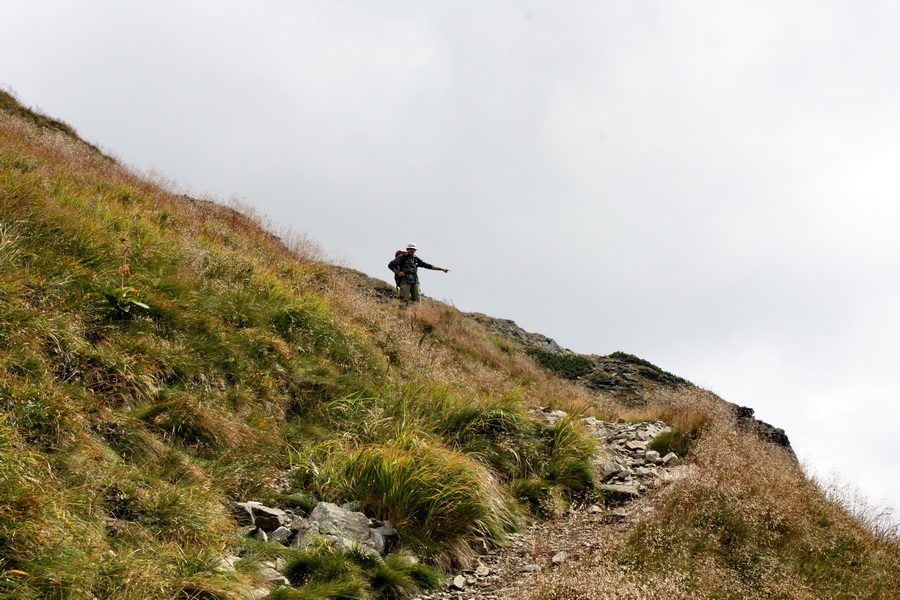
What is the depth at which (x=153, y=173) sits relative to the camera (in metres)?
14.0

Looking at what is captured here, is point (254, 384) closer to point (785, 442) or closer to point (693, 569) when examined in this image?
point (693, 569)

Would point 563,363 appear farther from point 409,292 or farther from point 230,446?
point 230,446

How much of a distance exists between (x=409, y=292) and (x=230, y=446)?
1187 cm

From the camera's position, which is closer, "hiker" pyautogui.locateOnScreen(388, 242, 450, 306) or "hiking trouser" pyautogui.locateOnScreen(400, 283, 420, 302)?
"hiker" pyautogui.locateOnScreen(388, 242, 450, 306)

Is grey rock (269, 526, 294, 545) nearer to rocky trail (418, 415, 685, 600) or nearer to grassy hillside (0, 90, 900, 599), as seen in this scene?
grassy hillside (0, 90, 900, 599)

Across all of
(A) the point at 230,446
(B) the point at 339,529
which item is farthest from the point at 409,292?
(B) the point at 339,529

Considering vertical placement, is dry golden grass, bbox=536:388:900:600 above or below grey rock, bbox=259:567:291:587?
above

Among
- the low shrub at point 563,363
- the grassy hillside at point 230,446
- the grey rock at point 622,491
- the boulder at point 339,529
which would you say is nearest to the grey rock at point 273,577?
the grassy hillside at point 230,446

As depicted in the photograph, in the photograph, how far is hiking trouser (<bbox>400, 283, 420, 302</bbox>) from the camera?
16531 mm

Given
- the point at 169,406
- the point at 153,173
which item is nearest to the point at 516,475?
the point at 169,406

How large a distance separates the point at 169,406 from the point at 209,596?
2206 mm

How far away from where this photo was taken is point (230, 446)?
16.2 feet

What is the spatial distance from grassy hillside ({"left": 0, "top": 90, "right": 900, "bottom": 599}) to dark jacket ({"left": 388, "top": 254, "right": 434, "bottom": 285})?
740cm

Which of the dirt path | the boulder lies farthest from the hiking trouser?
the boulder
